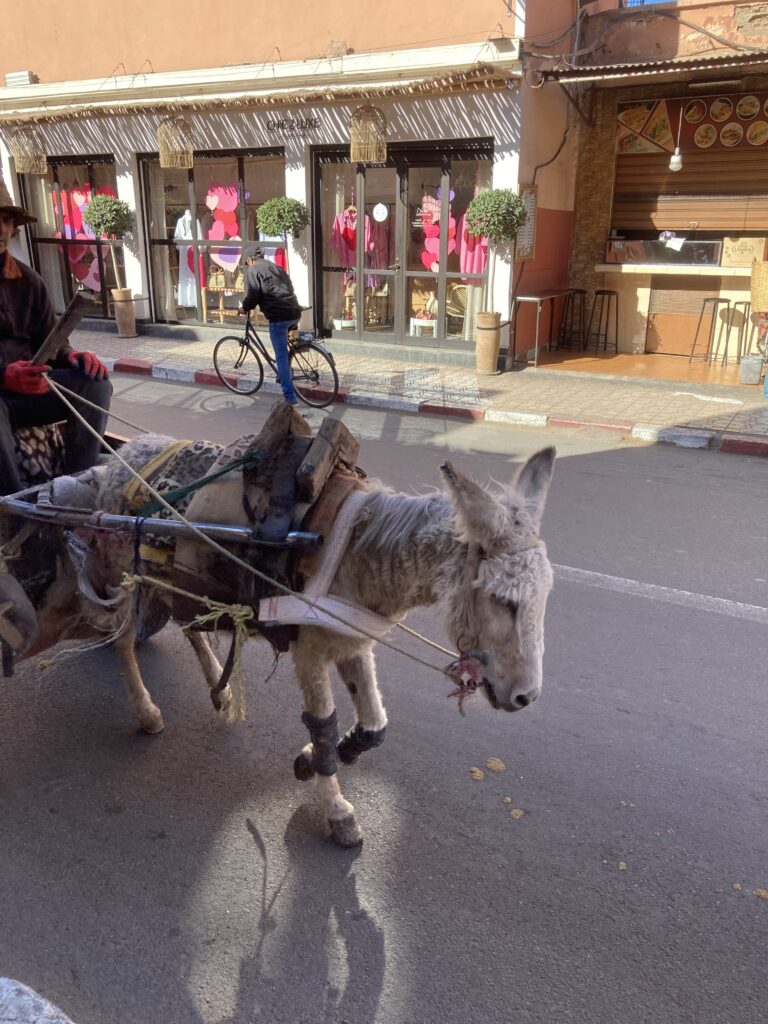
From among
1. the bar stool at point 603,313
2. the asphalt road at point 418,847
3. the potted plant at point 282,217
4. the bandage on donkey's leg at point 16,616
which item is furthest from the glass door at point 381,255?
the bandage on donkey's leg at point 16,616

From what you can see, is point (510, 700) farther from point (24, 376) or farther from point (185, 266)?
point (185, 266)

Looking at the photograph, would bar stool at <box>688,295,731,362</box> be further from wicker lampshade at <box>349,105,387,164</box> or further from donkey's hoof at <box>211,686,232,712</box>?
donkey's hoof at <box>211,686,232,712</box>

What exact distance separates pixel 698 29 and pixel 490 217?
4.27 m

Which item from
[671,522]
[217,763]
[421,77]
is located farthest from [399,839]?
[421,77]

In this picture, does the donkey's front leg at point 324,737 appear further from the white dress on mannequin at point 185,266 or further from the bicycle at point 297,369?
the white dress on mannequin at point 185,266

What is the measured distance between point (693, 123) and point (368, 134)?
17.3 feet

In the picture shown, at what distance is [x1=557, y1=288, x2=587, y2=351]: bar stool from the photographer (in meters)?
13.9

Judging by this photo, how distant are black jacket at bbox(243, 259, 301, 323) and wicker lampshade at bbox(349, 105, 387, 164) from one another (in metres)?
3.10

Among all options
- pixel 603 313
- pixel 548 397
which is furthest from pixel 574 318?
pixel 548 397

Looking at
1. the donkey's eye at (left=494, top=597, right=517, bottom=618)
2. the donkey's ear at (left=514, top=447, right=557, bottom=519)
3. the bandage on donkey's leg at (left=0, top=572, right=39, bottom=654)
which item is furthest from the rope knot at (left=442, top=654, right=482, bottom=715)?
the bandage on donkey's leg at (left=0, top=572, right=39, bottom=654)

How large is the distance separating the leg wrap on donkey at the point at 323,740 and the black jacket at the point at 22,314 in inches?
81.1

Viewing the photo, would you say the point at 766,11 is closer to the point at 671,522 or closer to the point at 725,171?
the point at 725,171

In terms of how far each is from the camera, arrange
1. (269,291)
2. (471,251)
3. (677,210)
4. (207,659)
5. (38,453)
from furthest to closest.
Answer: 1. (677,210)
2. (471,251)
3. (269,291)
4. (207,659)
5. (38,453)

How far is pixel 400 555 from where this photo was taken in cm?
246
